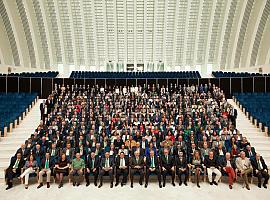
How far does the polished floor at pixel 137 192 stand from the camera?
7863 mm

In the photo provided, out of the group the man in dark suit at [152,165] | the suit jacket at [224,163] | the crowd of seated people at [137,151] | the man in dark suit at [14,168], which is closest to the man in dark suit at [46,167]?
the crowd of seated people at [137,151]

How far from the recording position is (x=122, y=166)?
9094 mm

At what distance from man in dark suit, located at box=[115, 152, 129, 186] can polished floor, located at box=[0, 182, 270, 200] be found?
0.26 meters

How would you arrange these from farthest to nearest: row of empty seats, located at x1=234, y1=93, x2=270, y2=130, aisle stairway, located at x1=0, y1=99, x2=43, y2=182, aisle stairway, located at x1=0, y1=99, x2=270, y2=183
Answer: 1. row of empty seats, located at x1=234, y1=93, x2=270, y2=130
2. aisle stairway, located at x1=0, y1=99, x2=270, y2=183
3. aisle stairway, located at x1=0, y1=99, x2=43, y2=182

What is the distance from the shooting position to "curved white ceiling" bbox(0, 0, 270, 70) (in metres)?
27.5

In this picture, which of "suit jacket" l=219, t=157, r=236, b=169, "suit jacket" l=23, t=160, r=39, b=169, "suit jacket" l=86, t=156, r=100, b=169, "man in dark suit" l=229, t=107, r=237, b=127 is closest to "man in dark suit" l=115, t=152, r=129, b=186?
"suit jacket" l=86, t=156, r=100, b=169

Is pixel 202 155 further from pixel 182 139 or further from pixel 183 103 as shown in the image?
pixel 183 103

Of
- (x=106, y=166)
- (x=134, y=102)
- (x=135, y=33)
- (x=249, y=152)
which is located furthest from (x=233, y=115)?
(x=135, y=33)

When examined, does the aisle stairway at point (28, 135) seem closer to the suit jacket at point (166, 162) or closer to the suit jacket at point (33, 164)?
the suit jacket at point (33, 164)

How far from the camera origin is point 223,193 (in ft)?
26.7

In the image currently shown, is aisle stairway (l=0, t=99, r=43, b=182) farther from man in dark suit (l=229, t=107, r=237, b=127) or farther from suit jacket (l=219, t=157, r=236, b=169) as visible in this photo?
man in dark suit (l=229, t=107, r=237, b=127)

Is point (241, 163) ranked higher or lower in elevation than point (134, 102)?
lower

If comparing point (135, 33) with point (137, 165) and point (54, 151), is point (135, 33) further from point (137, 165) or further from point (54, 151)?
point (137, 165)

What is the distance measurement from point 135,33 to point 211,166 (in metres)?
23.9
